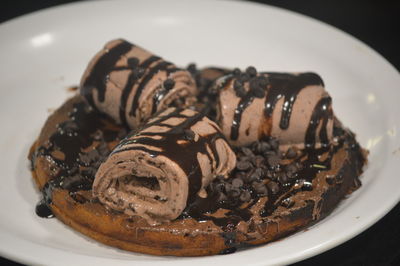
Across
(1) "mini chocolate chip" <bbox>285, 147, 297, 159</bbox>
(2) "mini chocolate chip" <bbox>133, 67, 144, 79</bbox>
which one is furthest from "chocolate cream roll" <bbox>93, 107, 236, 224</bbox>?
(2) "mini chocolate chip" <bbox>133, 67, 144, 79</bbox>

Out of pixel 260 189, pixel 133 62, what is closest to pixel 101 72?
pixel 133 62

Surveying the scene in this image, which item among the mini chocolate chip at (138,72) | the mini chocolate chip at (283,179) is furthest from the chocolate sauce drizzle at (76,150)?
the mini chocolate chip at (283,179)

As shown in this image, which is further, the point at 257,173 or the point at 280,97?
the point at 280,97

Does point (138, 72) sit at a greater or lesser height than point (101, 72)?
greater

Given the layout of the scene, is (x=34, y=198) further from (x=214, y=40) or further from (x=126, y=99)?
(x=214, y=40)

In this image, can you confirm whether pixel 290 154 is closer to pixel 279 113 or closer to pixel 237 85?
pixel 279 113

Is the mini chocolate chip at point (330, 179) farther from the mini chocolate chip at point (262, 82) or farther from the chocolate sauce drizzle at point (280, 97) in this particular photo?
the mini chocolate chip at point (262, 82)
